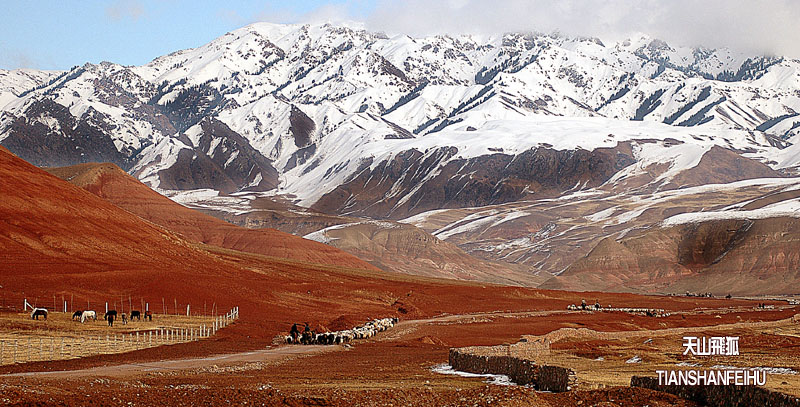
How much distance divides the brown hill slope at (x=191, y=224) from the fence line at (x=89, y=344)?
342 ft

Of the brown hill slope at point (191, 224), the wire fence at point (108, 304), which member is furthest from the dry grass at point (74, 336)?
the brown hill slope at point (191, 224)

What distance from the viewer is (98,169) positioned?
180m

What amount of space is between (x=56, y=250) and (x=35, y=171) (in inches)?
1012

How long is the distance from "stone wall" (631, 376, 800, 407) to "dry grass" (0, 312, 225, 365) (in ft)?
80.7

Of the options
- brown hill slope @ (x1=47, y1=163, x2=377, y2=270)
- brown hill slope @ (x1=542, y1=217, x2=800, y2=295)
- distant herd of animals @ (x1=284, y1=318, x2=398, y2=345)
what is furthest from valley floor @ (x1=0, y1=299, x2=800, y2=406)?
brown hill slope @ (x1=542, y1=217, x2=800, y2=295)

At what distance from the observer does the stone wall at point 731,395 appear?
17.1 metres

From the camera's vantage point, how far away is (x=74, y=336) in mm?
42688

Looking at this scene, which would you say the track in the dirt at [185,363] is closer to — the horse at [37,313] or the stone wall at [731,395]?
the horse at [37,313]

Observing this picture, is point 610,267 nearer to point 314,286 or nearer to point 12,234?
point 314,286

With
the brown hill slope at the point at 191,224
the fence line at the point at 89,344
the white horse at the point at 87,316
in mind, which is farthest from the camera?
the brown hill slope at the point at 191,224

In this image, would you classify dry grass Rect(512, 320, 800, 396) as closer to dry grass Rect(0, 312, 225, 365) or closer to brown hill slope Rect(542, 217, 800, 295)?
dry grass Rect(0, 312, 225, 365)

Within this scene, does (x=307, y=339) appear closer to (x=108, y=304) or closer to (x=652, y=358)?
(x=108, y=304)

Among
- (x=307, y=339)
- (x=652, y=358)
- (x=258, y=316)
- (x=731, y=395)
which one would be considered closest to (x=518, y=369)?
(x=652, y=358)

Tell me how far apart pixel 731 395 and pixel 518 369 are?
8714mm
